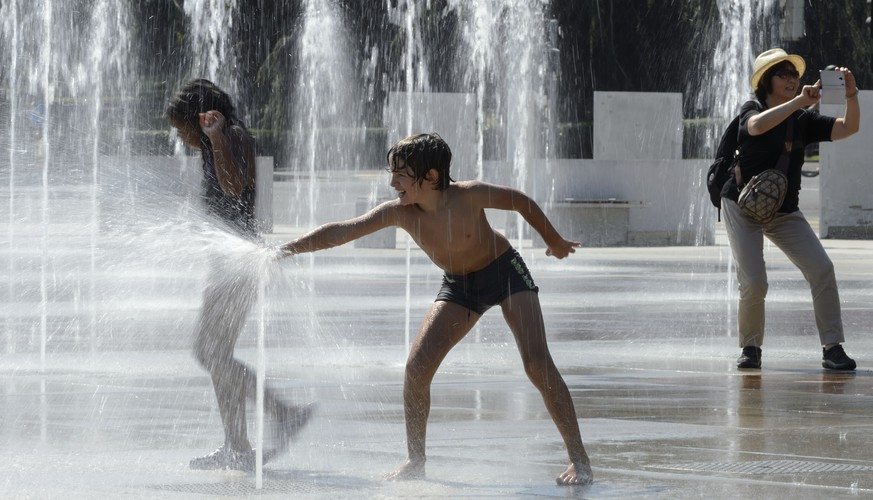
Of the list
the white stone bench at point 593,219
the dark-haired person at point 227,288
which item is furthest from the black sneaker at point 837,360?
the white stone bench at point 593,219

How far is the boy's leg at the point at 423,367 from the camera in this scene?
539cm

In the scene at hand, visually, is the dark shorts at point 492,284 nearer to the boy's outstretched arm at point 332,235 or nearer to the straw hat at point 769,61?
the boy's outstretched arm at point 332,235

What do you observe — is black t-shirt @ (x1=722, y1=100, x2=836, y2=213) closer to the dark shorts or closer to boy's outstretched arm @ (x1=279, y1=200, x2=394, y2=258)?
the dark shorts

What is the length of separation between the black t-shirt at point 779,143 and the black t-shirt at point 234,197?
3.41m

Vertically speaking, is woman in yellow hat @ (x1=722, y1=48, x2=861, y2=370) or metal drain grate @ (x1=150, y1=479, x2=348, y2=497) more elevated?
woman in yellow hat @ (x1=722, y1=48, x2=861, y2=370)

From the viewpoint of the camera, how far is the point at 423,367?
5.44m

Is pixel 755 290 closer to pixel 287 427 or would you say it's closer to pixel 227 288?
pixel 287 427

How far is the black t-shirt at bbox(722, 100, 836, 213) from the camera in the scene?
8.34 metres

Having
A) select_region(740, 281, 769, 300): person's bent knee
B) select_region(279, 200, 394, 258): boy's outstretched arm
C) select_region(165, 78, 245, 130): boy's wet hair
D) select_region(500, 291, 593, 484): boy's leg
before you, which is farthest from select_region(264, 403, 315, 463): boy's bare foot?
select_region(740, 281, 769, 300): person's bent knee

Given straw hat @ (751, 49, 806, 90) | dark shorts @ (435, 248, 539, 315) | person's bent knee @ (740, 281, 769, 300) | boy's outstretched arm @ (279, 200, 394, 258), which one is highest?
straw hat @ (751, 49, 806, 90)

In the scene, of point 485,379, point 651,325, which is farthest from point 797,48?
point 485,379

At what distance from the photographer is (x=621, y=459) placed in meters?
5.76

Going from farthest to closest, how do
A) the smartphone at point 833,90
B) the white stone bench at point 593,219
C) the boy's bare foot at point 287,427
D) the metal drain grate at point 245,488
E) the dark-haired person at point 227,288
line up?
the white stone bench at point 593,219 → the smartphone at point 833,90 → the boy's bare foot at point 287,427 → the dark-haired person at point 227,288 → the metal drain grate at point 245,488

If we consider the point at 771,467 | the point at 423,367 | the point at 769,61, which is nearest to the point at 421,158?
the point at 423,367
